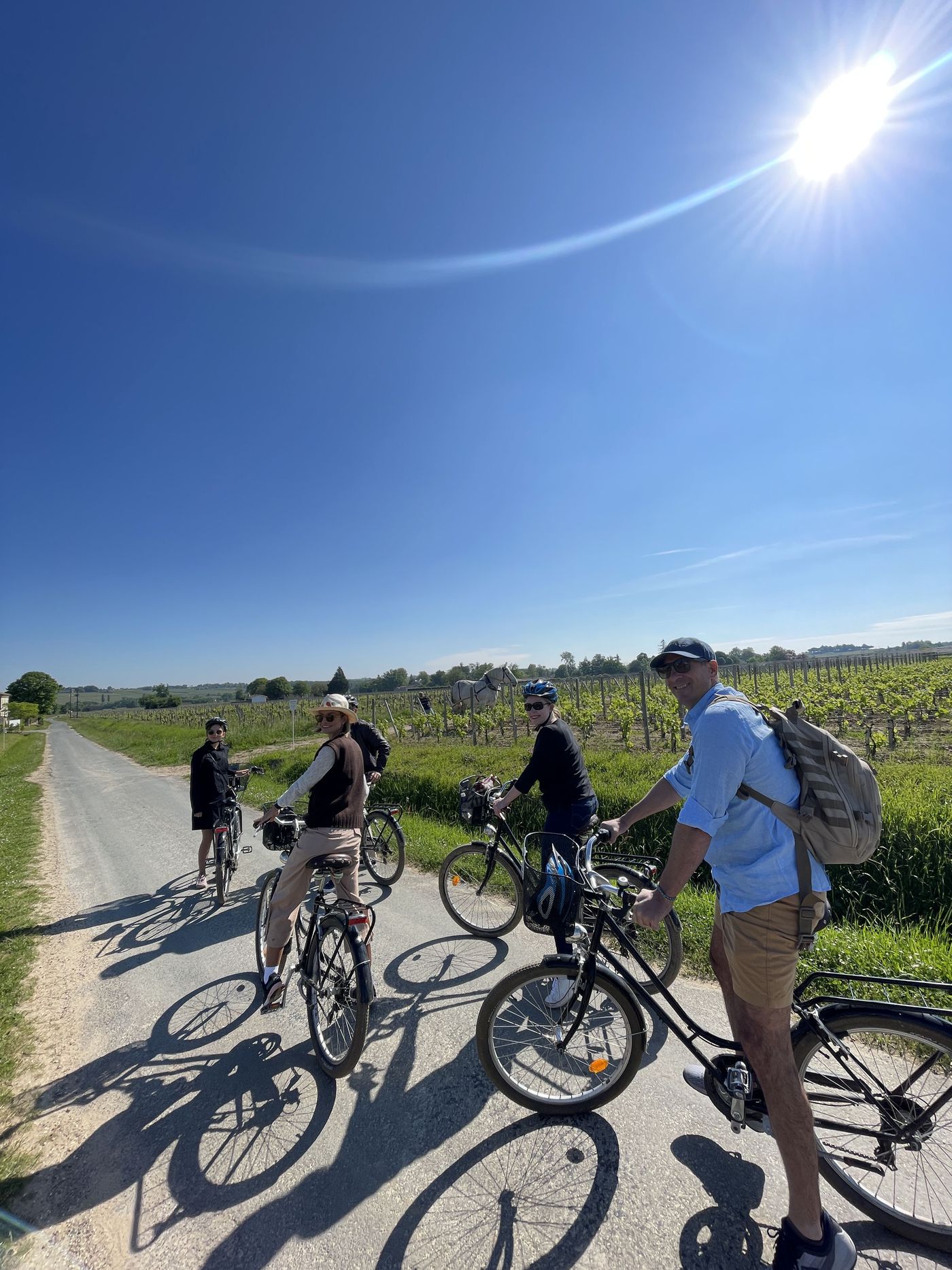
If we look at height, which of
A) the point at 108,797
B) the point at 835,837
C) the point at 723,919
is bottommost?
the point at 108,797

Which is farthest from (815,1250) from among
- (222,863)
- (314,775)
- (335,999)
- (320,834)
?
(222,863)

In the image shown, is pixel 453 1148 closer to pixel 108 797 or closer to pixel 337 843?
pixel 337 843

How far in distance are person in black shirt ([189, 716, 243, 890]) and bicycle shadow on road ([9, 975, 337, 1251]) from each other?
250 cm

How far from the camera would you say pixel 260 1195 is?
7.01 ft

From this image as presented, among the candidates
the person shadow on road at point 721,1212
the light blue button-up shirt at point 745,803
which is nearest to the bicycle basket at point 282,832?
the person shadow on road at point 721,1212

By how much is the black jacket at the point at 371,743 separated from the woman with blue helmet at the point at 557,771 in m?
2.78

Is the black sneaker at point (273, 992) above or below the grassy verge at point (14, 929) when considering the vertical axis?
above

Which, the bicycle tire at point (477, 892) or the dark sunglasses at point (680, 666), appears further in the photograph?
the bicycle tire at point (477, 892)

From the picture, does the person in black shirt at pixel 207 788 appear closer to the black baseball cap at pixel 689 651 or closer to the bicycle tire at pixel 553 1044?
the bicycle tire at pixel 553 1044

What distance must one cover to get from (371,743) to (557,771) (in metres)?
3.10

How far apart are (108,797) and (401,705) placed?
21693 mm

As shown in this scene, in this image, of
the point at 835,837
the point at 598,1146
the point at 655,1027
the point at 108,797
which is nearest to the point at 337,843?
the point at 598,1146

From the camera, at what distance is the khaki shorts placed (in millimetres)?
1833

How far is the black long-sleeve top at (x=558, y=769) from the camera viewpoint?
3.65m
